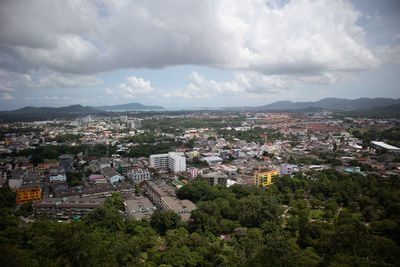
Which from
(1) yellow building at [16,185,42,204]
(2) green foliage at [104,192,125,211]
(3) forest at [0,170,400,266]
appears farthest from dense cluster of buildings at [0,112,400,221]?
(3) forest at [0,170,400,266]

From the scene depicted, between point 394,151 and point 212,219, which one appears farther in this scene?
point 394,151

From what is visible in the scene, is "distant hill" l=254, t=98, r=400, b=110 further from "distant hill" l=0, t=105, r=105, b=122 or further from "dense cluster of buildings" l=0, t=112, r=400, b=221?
"distant hill" l=0, t=105, r=105, b=122

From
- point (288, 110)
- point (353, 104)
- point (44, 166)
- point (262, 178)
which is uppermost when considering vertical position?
point (353, 104)

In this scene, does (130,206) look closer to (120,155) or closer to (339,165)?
(120,155)

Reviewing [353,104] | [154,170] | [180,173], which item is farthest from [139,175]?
[353,104]

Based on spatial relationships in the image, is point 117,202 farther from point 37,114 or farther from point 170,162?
point 37,114

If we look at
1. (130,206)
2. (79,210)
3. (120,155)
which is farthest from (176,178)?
(120,155)

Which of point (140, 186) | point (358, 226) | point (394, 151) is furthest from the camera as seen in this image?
point (394, 151)
